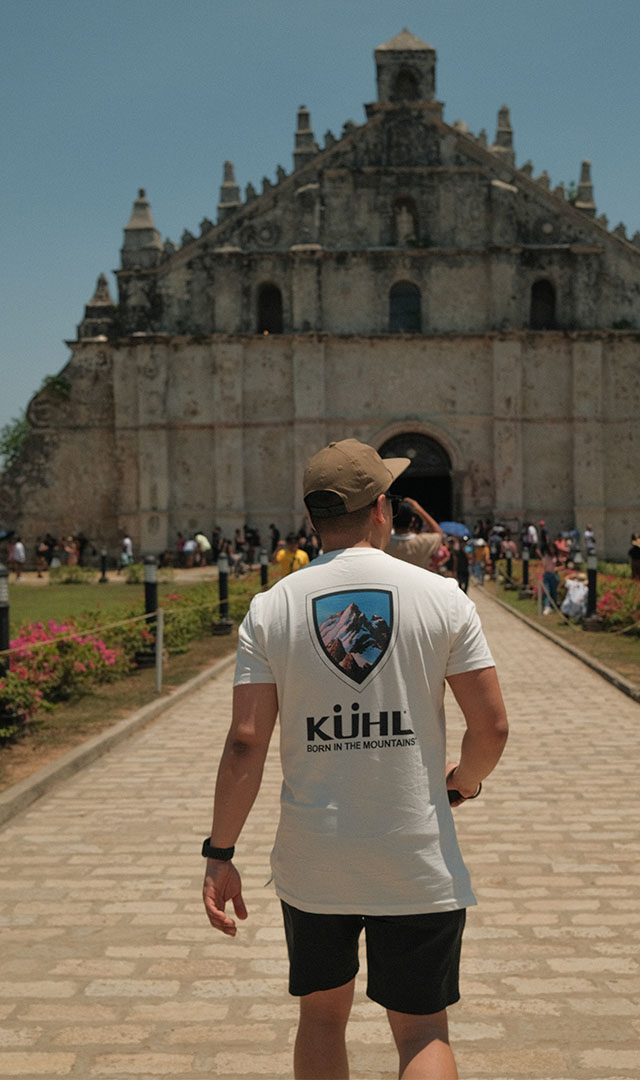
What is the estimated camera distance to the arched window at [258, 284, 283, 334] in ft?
127

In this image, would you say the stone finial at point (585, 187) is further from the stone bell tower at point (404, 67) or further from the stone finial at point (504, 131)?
the stone bell tower at point (404, 67)

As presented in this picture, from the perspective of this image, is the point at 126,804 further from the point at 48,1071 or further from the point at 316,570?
the point at 316,570

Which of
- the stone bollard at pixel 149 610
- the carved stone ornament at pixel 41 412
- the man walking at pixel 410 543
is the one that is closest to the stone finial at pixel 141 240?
the carved stone ornament at pixel 41 412

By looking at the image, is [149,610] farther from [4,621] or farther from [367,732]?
[367,732]

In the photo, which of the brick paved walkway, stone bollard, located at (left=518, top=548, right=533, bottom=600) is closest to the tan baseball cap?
the brick paved walkway

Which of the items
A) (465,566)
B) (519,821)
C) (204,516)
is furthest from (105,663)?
(204,516)

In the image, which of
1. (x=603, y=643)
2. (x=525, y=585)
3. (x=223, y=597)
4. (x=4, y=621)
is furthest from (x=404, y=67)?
(x=4, y=621)

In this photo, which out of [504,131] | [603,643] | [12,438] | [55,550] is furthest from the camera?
[12,438]

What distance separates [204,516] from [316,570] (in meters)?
35.6

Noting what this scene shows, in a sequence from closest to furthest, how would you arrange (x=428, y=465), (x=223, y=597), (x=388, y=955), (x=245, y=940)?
(x=388, y=955) → (x=245, y=940) → (x=223, y=597) → (x=428, y=465)

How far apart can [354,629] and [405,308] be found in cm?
3674

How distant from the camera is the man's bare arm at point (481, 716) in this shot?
2.71m

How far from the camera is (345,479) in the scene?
110 inches

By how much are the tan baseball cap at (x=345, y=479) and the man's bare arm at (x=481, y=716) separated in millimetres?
527
